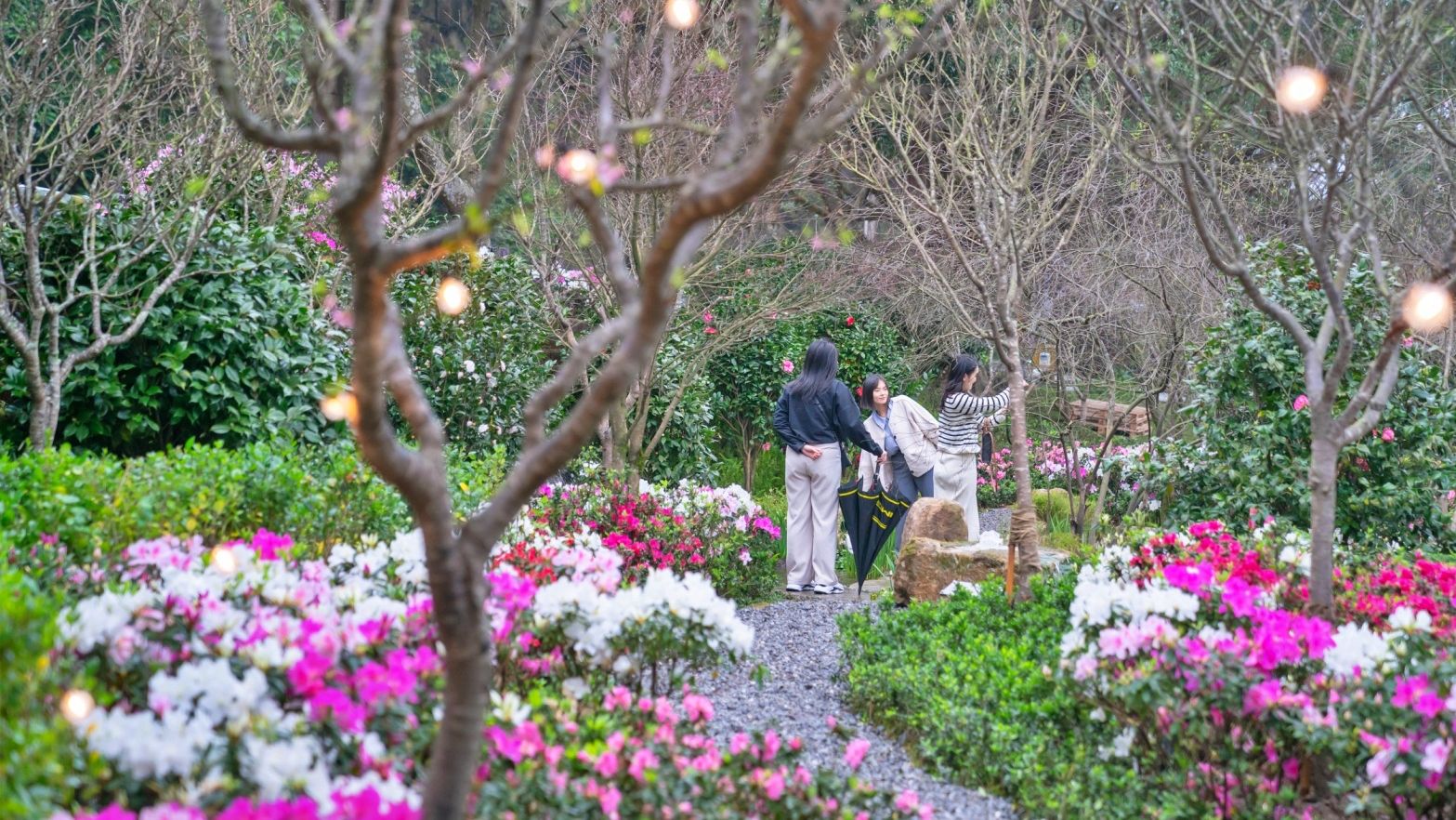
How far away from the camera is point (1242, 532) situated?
597cm

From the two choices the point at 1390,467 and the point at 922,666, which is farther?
the point at 1390,467

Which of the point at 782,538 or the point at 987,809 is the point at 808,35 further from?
the point at 782,538

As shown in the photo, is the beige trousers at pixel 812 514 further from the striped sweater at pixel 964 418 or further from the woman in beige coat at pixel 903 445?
the striped sweater at pixel 964 418

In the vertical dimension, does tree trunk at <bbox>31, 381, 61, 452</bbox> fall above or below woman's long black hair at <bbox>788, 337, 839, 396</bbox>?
below

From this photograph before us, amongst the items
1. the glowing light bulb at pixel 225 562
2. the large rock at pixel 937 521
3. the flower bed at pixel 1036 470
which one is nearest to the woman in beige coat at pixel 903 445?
the large rock at pixel 937 521

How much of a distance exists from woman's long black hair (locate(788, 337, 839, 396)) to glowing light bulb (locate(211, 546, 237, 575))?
460 centimetres

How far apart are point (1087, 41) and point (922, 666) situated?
551 centimetres

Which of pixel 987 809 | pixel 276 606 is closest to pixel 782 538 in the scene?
pixel 987 809

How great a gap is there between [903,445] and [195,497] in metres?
4.97

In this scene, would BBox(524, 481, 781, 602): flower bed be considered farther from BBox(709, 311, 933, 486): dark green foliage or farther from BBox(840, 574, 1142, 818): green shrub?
BBox(709, 311, 933, 486): dark green foliage

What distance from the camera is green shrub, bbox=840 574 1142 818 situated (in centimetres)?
357

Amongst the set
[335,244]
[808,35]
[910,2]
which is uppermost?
[910,2]

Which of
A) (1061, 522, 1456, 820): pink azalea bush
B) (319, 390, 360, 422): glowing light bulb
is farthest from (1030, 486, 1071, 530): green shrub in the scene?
(319, 390, 360, 422): glowing light bulb

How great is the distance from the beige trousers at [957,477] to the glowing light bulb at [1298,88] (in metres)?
4.20
